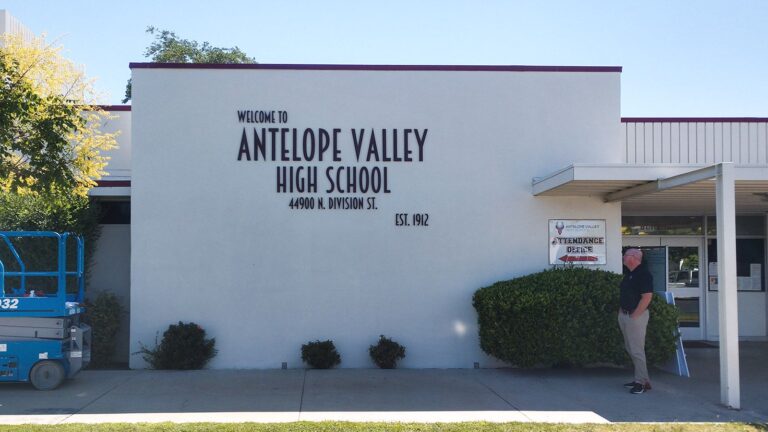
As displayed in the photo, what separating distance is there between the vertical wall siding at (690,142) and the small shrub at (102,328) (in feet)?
31.1

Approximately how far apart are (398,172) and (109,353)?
18.7ft

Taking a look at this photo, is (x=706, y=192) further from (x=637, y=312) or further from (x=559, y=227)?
(x=637, y=312)

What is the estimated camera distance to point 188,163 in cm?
1246

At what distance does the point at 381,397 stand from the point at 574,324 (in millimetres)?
3210

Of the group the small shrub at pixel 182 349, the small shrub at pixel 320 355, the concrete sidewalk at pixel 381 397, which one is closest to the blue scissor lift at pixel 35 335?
the concrete sidewalk at pixel 381 397

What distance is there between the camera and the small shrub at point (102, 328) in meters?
12.5

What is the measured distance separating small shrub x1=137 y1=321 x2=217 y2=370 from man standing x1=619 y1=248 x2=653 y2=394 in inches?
253

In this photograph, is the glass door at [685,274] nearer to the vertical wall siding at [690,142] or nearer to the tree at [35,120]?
the vertical wall siding at [690,142]

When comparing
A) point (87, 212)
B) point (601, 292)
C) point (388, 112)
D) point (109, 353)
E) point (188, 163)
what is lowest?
point (109, 353)

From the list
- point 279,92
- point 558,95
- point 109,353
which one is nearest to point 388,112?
point 279,92

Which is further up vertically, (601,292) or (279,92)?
(279,92)

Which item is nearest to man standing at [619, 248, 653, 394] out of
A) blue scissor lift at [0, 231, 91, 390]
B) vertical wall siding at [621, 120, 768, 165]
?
vertical wall siding at [621, 120, 768, 165]

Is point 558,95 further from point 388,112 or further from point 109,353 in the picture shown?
point 109,353

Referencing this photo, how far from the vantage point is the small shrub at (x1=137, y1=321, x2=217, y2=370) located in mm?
11961
